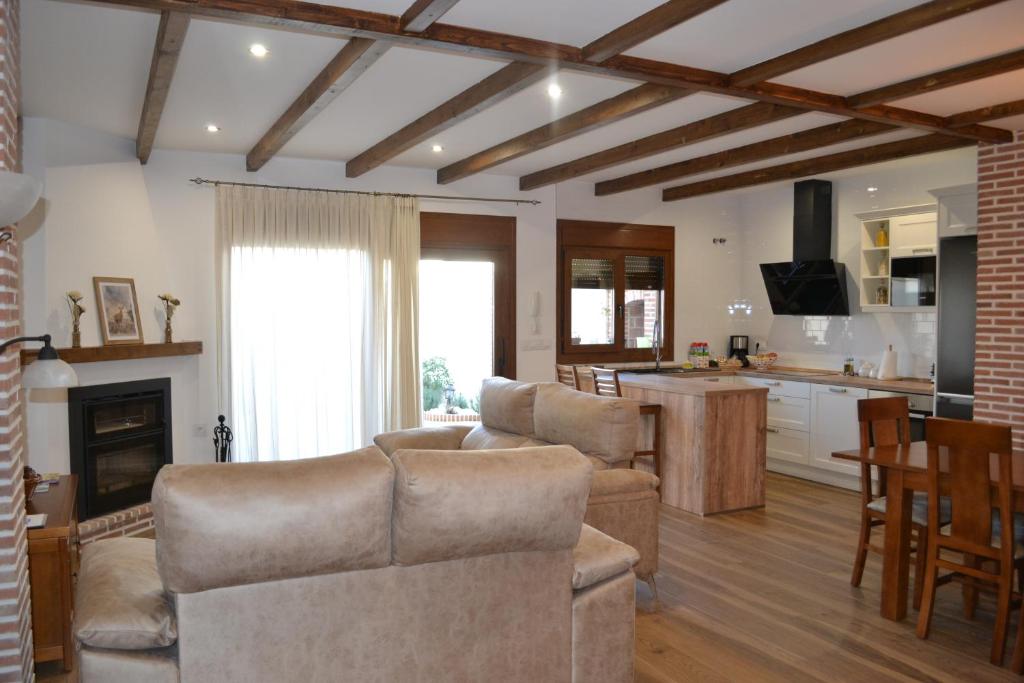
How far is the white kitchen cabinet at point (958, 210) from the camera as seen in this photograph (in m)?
5.16

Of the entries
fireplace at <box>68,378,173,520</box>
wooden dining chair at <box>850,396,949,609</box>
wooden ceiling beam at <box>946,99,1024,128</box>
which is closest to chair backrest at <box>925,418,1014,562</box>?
wooden dining chair at <box>850,396,949,609</box>

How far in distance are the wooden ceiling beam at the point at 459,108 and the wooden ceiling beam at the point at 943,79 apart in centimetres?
187

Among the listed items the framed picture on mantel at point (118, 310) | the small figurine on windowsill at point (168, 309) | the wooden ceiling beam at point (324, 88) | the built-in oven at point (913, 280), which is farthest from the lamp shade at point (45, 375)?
the built-in oven at point (913, 280)

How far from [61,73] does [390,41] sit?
1998mm

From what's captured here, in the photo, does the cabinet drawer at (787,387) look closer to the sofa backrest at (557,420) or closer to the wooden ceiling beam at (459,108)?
the sofa backrest at (557,420)

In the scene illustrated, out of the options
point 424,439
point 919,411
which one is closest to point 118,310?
point 424,439

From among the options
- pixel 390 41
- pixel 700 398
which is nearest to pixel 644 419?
pixel 700 398

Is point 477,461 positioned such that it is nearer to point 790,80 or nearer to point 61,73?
point 790,80

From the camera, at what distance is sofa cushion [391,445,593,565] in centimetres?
220

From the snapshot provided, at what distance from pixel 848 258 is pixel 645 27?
183 inches

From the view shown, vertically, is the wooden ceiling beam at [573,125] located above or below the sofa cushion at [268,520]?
above

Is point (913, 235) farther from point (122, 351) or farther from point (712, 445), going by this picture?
point (122, 351)

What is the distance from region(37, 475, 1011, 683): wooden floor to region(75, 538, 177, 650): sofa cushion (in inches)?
49.8

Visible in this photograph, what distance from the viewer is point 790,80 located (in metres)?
3.92
